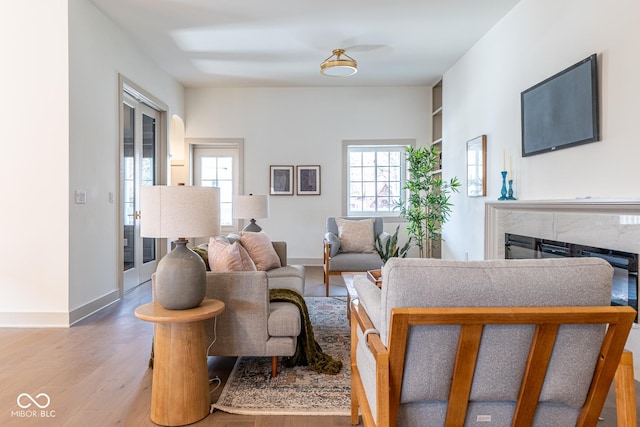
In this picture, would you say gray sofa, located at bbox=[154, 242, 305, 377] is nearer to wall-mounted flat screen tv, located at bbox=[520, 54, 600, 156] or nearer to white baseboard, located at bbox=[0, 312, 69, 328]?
white baseboard, located at bbox=[0, 312, 69, 328]

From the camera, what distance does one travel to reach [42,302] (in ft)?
10.7

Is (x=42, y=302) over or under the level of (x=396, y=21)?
under

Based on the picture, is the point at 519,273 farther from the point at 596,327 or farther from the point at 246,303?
the point at 246,303

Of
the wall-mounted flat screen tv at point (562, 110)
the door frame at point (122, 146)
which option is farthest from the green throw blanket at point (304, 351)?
the wall-mounted flat screen tv at point (562, 110)

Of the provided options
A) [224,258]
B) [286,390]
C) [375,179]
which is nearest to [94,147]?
[224,258]

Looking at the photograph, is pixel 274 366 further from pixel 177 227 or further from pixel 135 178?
pixel 135 178

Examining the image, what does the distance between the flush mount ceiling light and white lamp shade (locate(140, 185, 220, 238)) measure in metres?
3.29

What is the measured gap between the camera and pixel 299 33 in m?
4.29

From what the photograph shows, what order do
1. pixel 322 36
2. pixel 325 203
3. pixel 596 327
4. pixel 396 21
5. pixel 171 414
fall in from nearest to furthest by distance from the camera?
pixel 596 327 → pixel 171 414 → pixel 396 21 → pixel 322 36 → pixel 325 203

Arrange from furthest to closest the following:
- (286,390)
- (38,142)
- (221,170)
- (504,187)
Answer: (221,170) → (504,187) → (38,142) → (286,390)

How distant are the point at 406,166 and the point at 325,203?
4.91ft

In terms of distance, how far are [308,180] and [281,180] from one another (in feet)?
1.47

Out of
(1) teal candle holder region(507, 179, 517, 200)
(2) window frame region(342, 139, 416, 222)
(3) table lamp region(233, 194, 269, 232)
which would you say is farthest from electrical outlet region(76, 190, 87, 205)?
(1) teal candle holder region(507, 179, 517, 200)

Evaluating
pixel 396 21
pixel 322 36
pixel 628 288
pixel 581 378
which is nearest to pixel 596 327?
pixel 581 378
